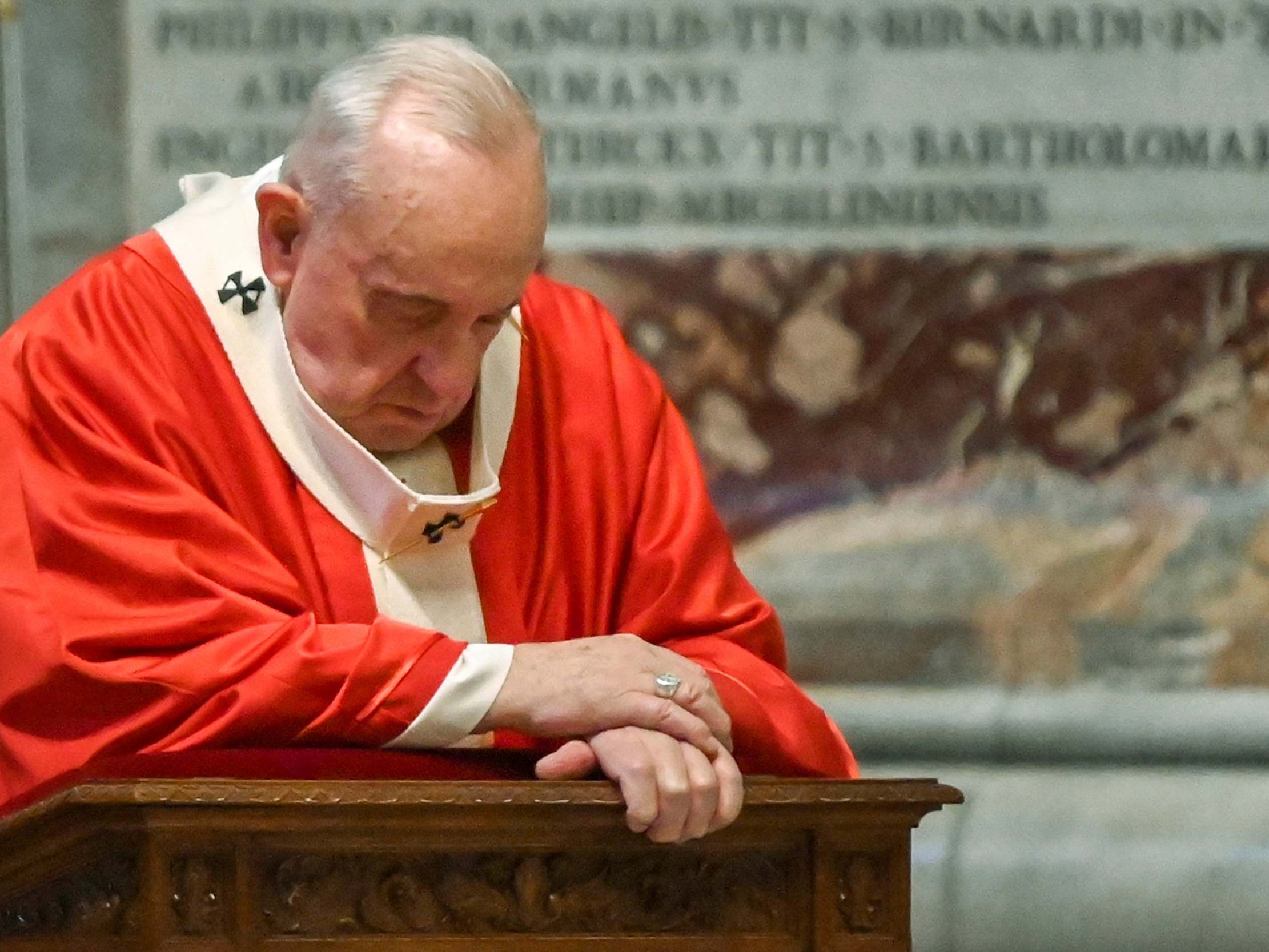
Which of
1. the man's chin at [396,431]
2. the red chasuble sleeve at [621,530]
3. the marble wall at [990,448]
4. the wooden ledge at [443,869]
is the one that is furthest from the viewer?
the marble wall at [990,448]

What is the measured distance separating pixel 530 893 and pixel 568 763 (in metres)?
0.16

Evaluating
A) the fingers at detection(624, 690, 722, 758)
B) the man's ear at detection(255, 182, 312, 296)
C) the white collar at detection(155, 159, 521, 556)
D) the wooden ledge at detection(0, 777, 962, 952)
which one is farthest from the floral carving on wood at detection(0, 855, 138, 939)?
the man's ear at detection(255, 182, 312, 296)

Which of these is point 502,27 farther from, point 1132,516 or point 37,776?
point 37,776

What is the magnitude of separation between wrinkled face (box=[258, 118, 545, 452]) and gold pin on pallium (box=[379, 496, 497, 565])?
5.0 inches

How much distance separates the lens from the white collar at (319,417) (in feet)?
9.71

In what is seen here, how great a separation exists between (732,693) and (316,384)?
61 cm

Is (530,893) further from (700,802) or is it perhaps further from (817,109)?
(817,109)

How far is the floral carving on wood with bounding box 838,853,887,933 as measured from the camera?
99.0 inches

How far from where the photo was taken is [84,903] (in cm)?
241

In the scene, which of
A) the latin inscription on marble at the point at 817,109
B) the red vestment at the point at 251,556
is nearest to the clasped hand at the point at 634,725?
the red vestment at the point at 251,556

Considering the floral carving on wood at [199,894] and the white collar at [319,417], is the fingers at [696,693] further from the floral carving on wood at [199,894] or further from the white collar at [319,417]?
the floral carving on wood at [199,894]

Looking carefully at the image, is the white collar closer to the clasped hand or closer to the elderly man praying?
the elderly man praying

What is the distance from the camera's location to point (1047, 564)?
527 centimetres

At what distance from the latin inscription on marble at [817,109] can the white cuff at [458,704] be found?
2806mm
